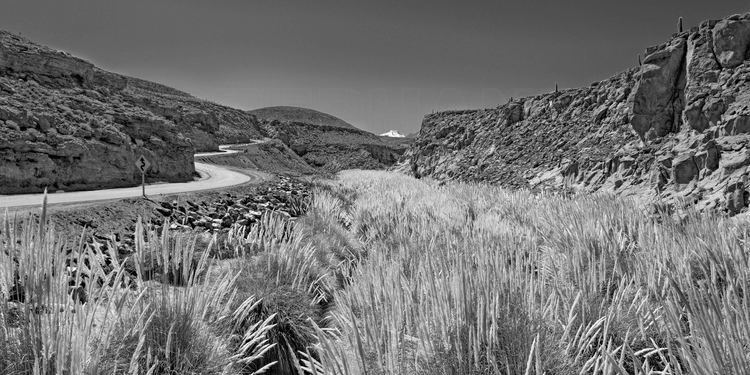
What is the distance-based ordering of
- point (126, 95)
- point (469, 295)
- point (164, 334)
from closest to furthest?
point (469, 295)
point (164, 334)
point (126, 95)

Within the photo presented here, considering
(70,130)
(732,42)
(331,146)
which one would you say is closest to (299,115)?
(331,146)

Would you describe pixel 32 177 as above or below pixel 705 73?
below

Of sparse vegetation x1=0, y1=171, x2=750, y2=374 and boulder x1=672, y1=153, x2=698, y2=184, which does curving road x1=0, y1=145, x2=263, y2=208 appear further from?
boulder x1=672, y1=153, x2=698, y2=184

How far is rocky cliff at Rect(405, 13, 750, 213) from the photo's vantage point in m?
8.56

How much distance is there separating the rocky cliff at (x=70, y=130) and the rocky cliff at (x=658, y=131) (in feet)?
55.6

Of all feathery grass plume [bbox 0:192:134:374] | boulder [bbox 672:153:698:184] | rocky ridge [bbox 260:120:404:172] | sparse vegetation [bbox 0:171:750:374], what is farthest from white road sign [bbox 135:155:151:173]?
rocky ridge [bbox 260:120:404:172]

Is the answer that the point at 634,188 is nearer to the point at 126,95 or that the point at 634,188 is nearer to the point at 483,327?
the point at 483,327

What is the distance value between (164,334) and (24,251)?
35.1 inches

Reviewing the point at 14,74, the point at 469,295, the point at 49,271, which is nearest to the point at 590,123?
the point at 469,295

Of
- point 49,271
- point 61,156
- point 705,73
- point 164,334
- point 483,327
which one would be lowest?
point 164,334

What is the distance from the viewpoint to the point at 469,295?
6.84ft

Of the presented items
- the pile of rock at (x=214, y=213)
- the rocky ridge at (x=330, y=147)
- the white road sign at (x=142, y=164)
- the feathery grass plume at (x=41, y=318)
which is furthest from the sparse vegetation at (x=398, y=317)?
the rocky ridge at (x=330, y=147)

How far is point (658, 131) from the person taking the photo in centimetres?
1267

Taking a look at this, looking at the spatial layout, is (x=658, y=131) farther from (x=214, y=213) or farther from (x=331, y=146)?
(x=331, y=146)
